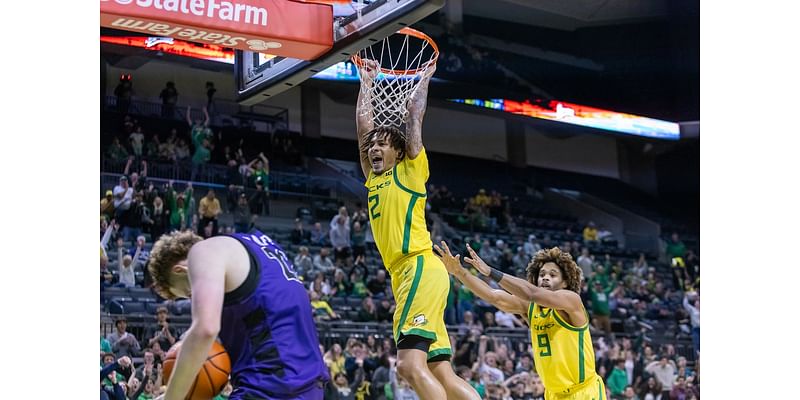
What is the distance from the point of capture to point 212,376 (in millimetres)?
4555

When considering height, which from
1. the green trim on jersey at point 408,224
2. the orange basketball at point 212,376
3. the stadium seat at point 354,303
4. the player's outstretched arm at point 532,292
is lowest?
the stadium seat at point 354,303

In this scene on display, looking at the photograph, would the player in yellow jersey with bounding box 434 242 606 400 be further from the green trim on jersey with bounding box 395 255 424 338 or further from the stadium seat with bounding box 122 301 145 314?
the stadium seat with bounding box 122 301 145 314

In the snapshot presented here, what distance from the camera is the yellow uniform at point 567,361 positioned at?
746 centimetres

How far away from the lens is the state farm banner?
7.72m

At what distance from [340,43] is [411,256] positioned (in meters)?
2.11

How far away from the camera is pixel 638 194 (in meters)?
25.7

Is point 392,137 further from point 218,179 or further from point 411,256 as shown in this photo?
point 218,179

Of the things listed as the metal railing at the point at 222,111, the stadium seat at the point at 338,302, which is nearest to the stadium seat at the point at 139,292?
the stadium seat at the point at 338,302

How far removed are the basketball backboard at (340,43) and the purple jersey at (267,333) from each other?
11.0 ft

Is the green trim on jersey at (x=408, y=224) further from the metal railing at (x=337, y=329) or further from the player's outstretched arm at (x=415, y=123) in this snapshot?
the metal railing at (x=337, y=329)

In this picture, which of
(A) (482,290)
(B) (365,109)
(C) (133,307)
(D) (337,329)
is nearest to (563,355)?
(A) (482,290)
